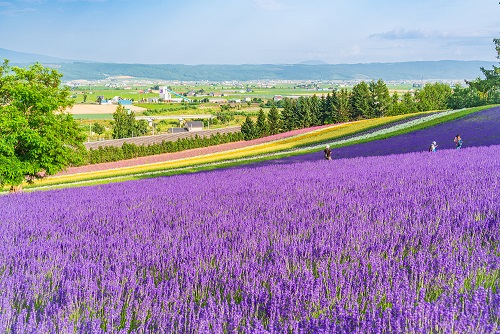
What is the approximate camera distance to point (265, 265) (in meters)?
4.27

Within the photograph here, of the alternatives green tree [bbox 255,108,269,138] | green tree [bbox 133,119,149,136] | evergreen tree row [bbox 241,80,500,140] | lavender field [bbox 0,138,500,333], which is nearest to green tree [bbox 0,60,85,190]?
lavender field [bbox 0,138,500,333]

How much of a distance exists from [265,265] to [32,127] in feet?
67.3

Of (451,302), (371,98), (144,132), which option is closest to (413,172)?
(451,302)

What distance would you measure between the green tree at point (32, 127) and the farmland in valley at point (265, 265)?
12714 millimetres

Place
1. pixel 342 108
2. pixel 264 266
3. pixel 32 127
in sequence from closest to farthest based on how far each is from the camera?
1. pixel 264 266
2. pixel 32 127
3. pixel 342 108

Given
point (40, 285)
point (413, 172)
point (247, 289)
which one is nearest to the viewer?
point (247, 289)

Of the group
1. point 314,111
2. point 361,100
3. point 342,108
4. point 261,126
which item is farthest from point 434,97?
point 261,126

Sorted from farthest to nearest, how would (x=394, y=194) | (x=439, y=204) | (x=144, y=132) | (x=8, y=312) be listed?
1. (x=144, y=132)
2. (x=394, y=194)
3. (x=439, y=204)
4. (x=8, y=312)

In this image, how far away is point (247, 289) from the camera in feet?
12.1

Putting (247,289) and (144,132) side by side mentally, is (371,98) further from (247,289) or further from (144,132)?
(247,289)

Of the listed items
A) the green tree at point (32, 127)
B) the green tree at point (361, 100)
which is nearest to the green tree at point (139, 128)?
the green tree at point (361, 100)

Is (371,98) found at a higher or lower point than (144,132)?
higher

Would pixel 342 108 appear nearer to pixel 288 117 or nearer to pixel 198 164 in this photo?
pixel 288 117

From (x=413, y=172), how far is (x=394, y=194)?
12.8ft
